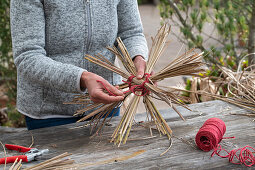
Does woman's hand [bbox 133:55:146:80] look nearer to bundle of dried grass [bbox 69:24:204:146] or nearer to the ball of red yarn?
bundle of dried grass [bbox 69:24:204:146]

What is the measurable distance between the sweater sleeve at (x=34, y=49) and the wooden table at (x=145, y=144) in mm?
186

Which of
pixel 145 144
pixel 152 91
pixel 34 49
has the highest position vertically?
pixel 34 49

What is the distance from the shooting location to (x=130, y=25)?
61.2 inches

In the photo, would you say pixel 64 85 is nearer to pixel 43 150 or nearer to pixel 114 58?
pixel 43 150

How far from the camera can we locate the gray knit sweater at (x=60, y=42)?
3.99ft

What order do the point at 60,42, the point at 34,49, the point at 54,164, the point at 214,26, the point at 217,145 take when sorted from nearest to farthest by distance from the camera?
the point at 54,164 < the point at 217,145 < the point at 34,49 < the point at 60,42 < the point at 214,26

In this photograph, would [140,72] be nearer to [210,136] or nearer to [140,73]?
[140,73]

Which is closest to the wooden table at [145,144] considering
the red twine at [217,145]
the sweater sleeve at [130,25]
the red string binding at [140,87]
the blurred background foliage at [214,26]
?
the red twine at [217,145]

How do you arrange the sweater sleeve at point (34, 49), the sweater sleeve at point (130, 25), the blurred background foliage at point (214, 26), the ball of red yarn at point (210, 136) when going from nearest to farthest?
the ball of red yarn at point (210, 136) → the sweater sleeve at point (34, 49) → the sweater sleeve at point (130, 25) → the blurred background foliage at point (214, 26)

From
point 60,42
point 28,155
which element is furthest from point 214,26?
point 28,155

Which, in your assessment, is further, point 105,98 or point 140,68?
point 140,68

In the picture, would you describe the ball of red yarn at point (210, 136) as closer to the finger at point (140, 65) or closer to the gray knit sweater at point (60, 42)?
the finger at point (140, 65)

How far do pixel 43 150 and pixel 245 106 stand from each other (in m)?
0.91

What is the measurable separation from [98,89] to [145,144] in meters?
0.25
